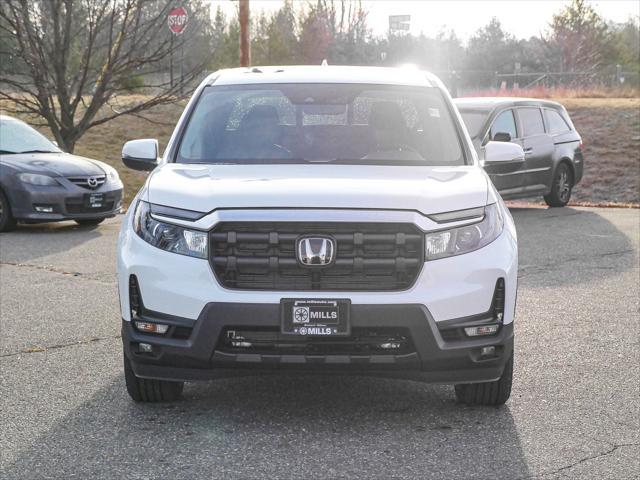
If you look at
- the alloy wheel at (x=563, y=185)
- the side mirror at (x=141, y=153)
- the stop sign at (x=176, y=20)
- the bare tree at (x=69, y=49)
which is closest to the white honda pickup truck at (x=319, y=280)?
the side mirror at (x=141, y=153)

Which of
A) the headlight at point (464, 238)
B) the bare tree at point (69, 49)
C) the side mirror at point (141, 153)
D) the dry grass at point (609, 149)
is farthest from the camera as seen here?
the dry grass at point (609, 149)

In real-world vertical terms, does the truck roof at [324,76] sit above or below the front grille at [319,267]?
above

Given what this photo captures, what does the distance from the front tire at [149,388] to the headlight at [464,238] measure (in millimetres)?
1527

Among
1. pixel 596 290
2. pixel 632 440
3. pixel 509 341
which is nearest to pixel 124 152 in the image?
pixel 509 341

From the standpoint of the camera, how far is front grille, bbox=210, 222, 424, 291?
16.3ft

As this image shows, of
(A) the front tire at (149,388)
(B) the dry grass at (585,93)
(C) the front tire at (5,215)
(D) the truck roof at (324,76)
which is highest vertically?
(D) the truck roof at (324,76)

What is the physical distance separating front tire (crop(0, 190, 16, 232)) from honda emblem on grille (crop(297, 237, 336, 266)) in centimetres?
1036

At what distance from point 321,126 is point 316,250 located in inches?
61.6

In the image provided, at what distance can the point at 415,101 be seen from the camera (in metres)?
6.61

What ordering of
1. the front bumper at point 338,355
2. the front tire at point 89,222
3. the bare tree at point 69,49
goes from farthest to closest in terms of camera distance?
the bare tree at point 69,49, the front tire at point 89,222, the front bumper at point 338,355

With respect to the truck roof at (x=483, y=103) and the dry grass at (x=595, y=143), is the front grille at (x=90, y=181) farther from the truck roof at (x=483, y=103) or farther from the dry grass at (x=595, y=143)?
the dry grass at (x=595, y=143)

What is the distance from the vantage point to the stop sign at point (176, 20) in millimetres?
21547

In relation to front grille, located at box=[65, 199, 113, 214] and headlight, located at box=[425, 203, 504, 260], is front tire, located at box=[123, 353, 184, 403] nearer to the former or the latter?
headlight, located at box=[425, 203, 504, 260]

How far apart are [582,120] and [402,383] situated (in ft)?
94.9
